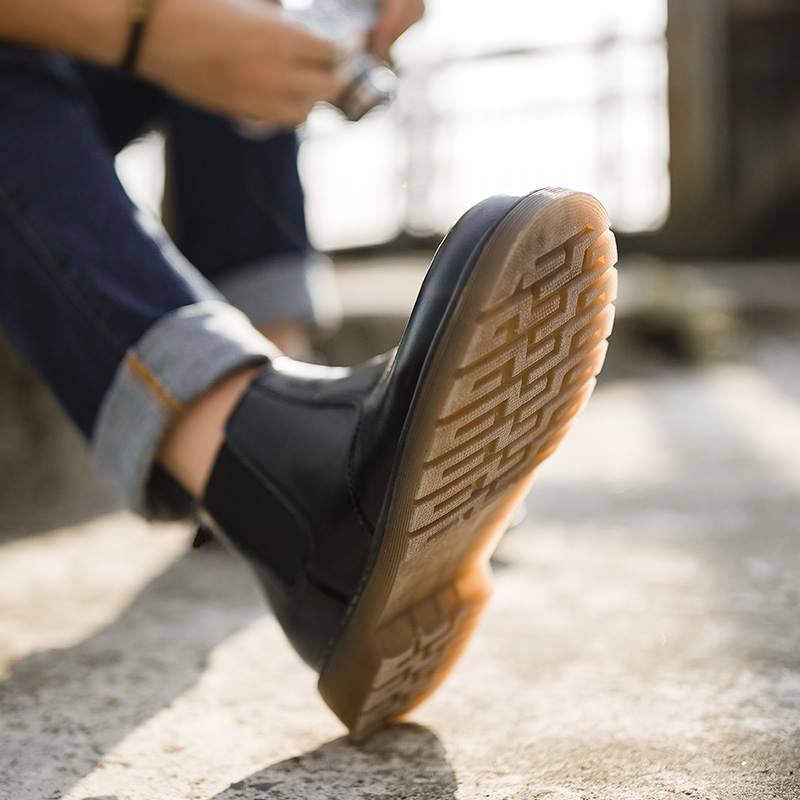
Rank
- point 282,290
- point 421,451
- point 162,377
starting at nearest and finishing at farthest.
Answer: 1. point 421,451
2. point 162,377
3. point 282,290

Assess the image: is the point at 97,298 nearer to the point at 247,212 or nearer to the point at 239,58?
the point at 239,58

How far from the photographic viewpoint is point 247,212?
94cm

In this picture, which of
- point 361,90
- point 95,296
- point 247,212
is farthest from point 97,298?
point 247,212

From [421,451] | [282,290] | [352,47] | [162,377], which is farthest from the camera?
[282,290]

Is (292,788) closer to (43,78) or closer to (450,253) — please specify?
(450,253)

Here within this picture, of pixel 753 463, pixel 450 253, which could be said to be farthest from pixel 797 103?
pixel 450 253

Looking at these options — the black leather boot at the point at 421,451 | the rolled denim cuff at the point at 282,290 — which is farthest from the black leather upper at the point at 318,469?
the rolled denim cuff at the point at 282,290

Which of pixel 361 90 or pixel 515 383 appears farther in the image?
pixel 361 90

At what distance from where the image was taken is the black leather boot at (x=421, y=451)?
41 cm

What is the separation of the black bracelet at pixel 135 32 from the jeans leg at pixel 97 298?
0.06 m

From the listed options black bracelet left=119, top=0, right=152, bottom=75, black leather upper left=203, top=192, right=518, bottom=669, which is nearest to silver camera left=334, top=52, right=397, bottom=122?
black bracelet left=119, top=0, right=152, bottom=75

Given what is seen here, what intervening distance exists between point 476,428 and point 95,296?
0.27m

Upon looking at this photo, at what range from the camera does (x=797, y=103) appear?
4.67 meters

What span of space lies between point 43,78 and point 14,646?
1.44 ft
